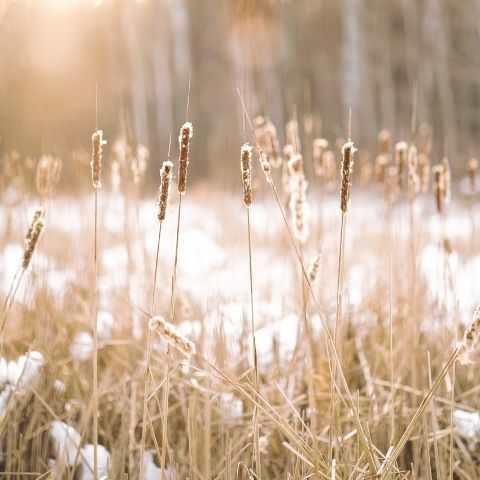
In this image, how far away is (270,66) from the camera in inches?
535

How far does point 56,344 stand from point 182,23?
11869mm

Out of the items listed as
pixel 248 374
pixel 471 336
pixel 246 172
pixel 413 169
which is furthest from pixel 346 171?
pixel 248 374

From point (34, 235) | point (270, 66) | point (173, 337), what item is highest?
point (270, 66)

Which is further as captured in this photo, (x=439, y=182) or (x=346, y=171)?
(x=439, y=182)

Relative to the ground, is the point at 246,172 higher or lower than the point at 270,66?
lower

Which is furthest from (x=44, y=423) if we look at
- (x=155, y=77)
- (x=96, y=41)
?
(x=155, y=77)

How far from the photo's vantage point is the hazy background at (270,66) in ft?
34.8

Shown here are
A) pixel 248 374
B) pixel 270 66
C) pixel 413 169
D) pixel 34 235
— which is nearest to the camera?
pixel 34 235

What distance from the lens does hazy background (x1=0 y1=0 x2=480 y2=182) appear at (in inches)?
418

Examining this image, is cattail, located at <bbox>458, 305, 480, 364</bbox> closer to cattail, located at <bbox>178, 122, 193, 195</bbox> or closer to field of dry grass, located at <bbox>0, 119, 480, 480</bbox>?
field of dry grass, located at <bbox>0, 119, 480, 480</bbox>

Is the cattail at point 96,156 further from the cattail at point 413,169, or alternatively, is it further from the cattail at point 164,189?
the cattail at point 413,169

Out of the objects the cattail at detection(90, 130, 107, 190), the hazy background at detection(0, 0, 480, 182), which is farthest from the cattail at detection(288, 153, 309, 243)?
the hazy background at detection(0, 0, 480, 182)

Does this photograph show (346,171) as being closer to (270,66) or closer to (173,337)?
(173,337)

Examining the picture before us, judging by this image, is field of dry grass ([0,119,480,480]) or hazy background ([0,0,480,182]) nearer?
field of dry grass ([0,119,480,480])
